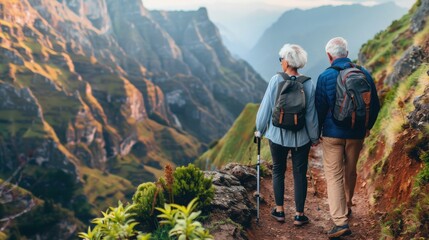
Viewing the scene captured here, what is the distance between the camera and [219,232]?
819 cm

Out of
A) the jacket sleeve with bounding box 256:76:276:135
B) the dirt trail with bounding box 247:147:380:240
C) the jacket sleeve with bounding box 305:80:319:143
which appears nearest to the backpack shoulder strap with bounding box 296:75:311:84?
the jacket sleeve with bounding box 305:80:319:143

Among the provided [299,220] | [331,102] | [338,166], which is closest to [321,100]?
[331,102]

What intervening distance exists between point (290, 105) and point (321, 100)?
717 mm

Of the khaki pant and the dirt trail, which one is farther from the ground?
the khaki pant

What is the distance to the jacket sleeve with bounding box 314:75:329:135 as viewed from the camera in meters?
8.50

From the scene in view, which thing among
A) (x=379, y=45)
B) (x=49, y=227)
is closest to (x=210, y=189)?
(x=379, y=45)

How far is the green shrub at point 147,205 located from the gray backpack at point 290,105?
2.98 metres

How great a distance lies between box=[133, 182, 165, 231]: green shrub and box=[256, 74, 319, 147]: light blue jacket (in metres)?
2.74

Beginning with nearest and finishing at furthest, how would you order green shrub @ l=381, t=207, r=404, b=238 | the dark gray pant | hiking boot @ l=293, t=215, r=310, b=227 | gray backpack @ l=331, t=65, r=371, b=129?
green shrub @ l=381, t=207, r=404, b=238 → gray backpack @ l=331, t=65, r=371, b=129 → the dark gray pant → hiking boot @ l=293, t=215, r=310, b=227

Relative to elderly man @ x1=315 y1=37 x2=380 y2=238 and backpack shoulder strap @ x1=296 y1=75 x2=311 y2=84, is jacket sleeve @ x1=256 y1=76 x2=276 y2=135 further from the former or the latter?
elderly man @ x1=315 y1=37 x2=380 y2=238

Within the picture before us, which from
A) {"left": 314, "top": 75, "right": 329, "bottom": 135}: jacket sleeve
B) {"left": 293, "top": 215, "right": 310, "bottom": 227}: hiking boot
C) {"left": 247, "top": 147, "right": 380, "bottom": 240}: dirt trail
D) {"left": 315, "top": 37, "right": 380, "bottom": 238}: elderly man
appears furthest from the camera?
{"left": 293, "top": 215, "right": 310, "bottom": 227}: hiking boot

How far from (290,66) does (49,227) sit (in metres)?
159

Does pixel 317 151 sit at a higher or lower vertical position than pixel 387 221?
lower

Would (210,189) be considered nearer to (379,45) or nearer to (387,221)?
(387,221)
